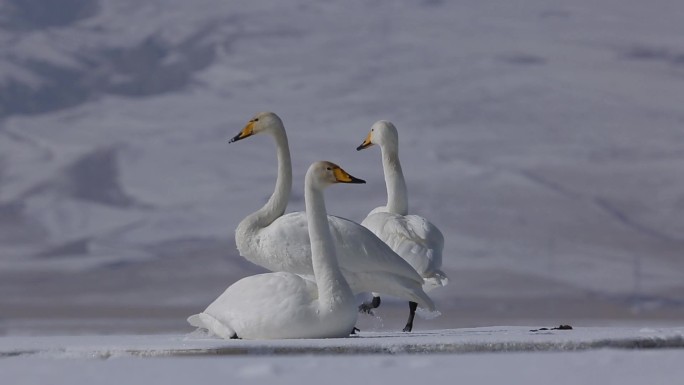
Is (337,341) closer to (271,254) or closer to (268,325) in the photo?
(268,325)

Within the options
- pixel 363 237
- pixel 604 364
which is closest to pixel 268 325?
pixel 363 237

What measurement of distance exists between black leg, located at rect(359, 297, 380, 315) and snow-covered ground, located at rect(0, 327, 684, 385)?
306 cm

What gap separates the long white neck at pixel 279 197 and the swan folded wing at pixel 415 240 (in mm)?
1108

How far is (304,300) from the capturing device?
49.9 feet

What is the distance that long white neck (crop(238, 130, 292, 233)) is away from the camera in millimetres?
17688

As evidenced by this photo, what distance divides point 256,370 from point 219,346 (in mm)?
1159

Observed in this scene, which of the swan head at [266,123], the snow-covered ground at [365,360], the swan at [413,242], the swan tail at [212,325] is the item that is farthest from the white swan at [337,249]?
the swan tail at [212,325]

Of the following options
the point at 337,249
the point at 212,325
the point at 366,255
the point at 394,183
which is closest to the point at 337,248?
the point at 337,249

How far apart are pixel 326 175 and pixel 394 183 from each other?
13.2 ft

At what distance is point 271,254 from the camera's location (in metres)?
17.3

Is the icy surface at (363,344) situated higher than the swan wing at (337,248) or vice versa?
the swan wing at (337,248)

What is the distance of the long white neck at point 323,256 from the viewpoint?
1526 centimetres

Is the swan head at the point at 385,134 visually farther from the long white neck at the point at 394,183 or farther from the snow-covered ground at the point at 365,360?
the snow-covered ground at the point at 365,360

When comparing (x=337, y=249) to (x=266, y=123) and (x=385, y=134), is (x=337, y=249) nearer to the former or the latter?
(x=266, y=123)
